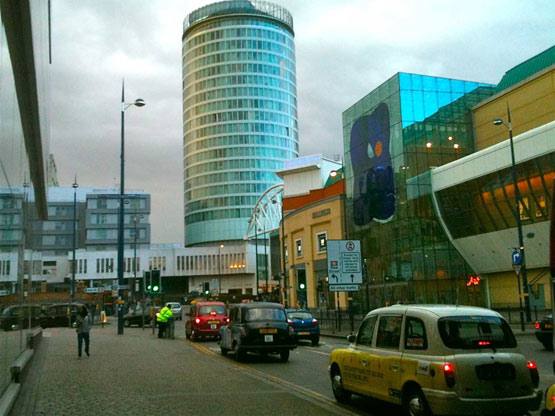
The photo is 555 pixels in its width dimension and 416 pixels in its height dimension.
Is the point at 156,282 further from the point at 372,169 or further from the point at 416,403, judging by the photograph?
the point at 372,169

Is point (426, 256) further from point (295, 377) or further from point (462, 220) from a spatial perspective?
point (295, 377)

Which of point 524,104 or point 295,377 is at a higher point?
point 524,104

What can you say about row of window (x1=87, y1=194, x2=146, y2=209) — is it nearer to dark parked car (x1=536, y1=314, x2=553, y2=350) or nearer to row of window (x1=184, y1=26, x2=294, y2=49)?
row of window (x1=184, y1=26, x2=294, y2=49)

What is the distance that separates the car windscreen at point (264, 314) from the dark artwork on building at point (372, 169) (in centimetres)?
3570

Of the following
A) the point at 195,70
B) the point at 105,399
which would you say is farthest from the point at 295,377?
the point at 195,70

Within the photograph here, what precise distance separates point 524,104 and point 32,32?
45058 millimetres

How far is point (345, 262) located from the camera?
30609 millimetres

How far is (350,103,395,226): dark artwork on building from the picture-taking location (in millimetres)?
54438

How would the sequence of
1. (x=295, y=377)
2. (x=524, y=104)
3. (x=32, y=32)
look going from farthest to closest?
(x=524, y=104) < (x=295, y=377) < (x=32, y=32)

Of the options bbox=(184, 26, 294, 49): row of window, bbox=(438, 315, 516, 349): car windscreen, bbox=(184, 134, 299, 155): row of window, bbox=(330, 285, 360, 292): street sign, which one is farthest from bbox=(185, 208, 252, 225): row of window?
bbox=(438, 315, 516, 349): car windscreen

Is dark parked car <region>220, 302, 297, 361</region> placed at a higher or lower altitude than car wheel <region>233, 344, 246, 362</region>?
higher

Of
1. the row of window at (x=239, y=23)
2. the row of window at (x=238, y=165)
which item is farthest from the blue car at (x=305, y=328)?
the row of window at (x=239, y=23)

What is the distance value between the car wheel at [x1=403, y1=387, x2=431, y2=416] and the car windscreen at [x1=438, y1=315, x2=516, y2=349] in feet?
2.71

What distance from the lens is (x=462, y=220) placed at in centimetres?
4969
